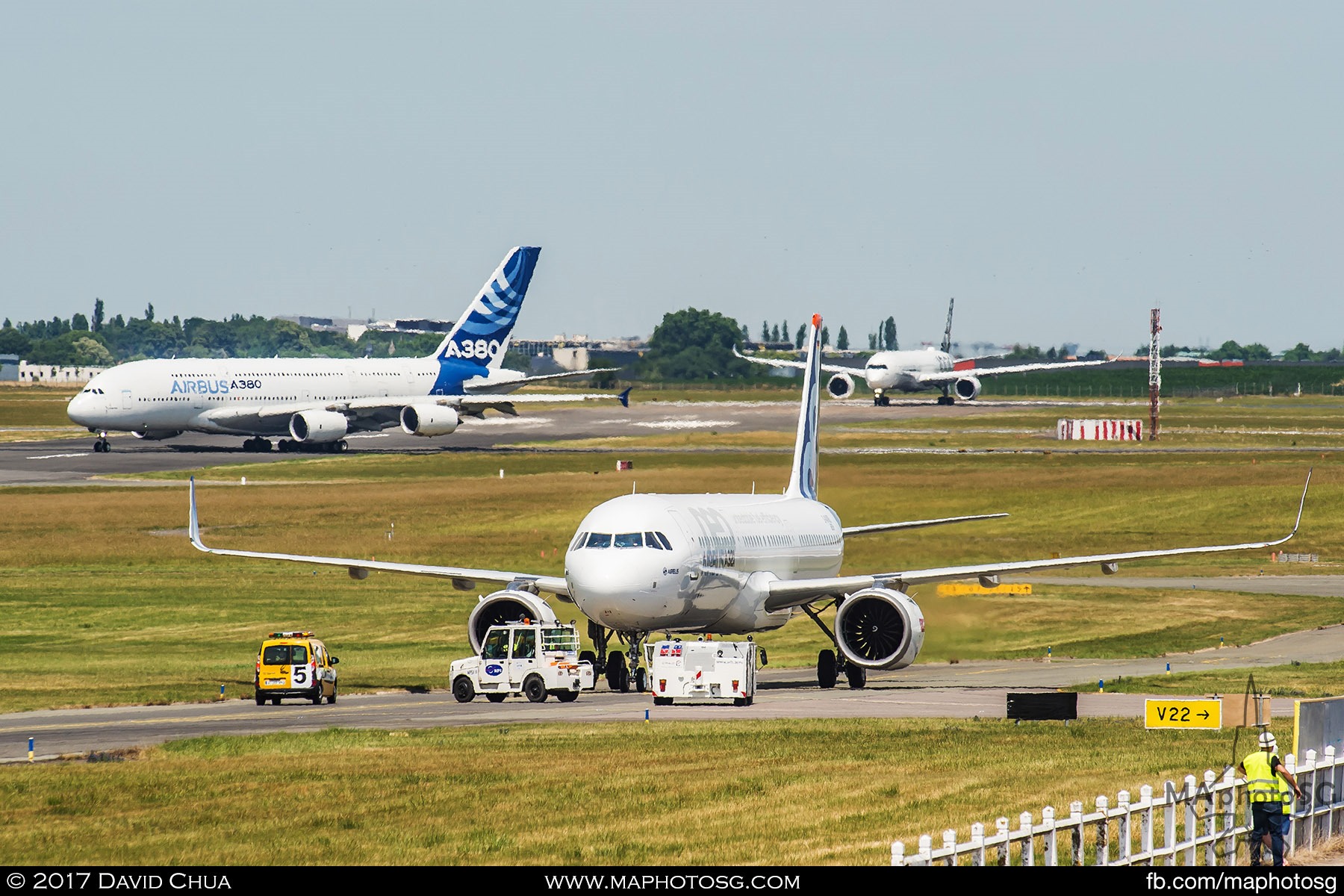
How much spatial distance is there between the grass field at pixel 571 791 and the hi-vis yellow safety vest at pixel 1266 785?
12.7 ft

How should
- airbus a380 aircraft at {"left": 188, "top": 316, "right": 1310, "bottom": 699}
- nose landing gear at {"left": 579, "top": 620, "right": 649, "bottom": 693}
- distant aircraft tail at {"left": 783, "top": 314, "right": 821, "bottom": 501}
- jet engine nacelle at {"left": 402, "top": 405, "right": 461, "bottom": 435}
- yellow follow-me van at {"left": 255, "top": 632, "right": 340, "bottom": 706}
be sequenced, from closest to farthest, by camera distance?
1. airbus a380 aircraft at {"left": 188, "top": 316, "right": 1310, "bottom": 699}
2. yellow follow-me van at {"left": 255, "top": 632, "right": 340, "bottom": 706}
3. nose landing gear at {"left": 579, "top": 620, "right": 649, "bottom": 693}
4. distant aircraft tail at {"left": 783, "top": 314, "right": 821, "bottom": 501}
5. jet engine nacelle at {"left": 402, "top": 405, "right": 461, "bottom": 435}

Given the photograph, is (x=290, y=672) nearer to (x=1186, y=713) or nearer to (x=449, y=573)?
(x=449, y=573)

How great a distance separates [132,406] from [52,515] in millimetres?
36018

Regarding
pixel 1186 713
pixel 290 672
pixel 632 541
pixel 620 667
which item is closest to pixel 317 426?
pixel 620 667

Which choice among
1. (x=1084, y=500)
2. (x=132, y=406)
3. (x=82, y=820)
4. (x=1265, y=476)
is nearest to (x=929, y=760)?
(x=82, y=820)

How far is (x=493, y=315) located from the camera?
455ft

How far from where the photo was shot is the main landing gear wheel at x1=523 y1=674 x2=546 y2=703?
1754 inches

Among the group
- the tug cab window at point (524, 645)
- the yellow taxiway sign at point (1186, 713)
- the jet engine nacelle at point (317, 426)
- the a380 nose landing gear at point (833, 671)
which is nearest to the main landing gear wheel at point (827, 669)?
the a380 nose landing gear at point (833, 671)

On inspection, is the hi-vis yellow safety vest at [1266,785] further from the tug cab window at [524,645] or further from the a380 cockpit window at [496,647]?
the a380 cockpit window at [496,647]

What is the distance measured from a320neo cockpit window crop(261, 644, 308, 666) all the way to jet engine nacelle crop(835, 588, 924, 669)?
44.3 feet

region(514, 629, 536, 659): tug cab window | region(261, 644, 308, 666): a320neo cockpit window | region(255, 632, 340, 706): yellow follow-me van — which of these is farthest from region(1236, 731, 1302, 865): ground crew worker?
region(261, 644, 308, 666): a320neo cockpit window

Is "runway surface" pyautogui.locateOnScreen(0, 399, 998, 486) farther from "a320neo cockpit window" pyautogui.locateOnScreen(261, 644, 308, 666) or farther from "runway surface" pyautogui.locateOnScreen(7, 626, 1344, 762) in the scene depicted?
"a320neo cockpit window" pyautogui.locateOnScreen(261, 644, 308, 666)

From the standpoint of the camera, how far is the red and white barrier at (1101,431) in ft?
472
